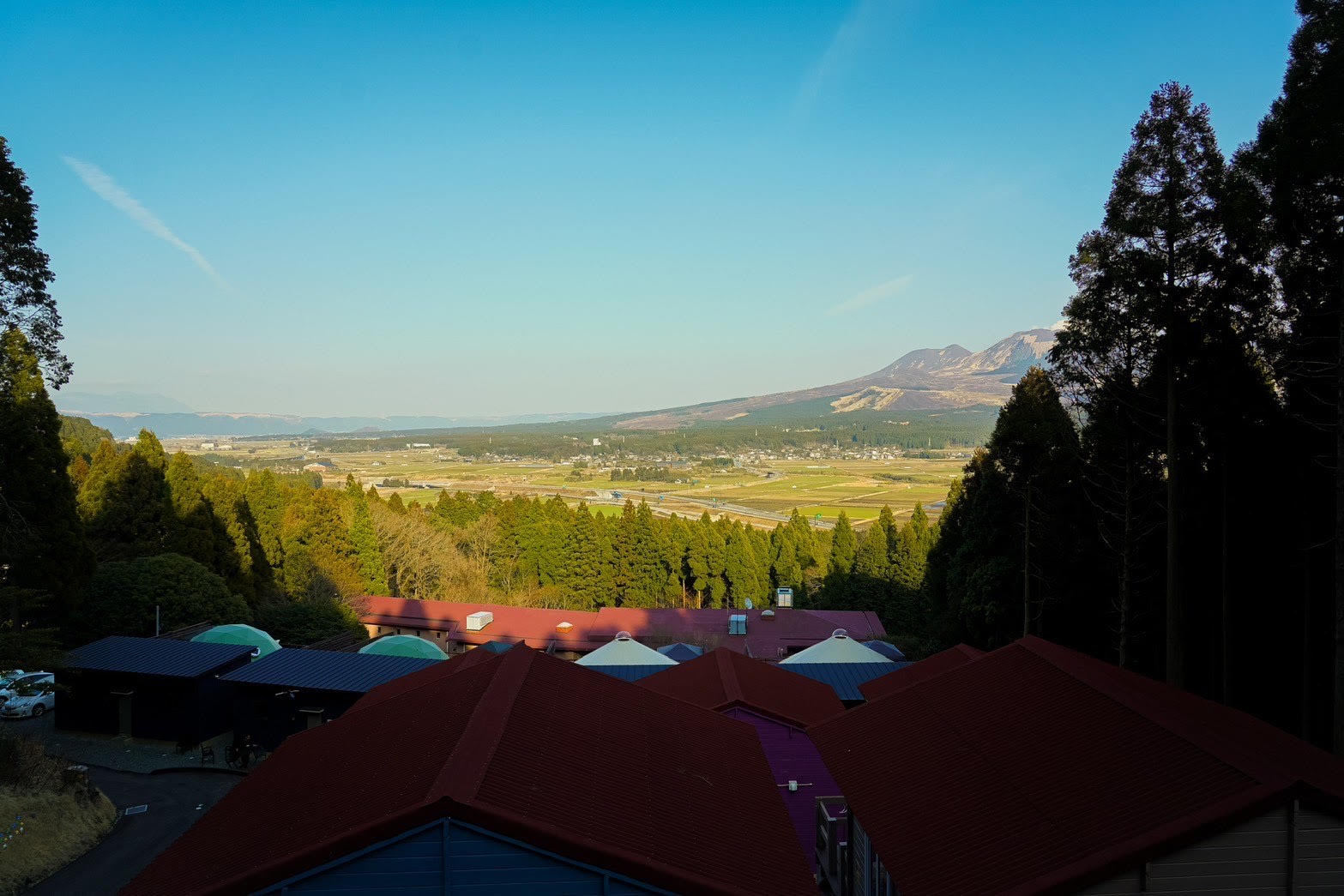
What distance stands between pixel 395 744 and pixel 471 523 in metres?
35.1

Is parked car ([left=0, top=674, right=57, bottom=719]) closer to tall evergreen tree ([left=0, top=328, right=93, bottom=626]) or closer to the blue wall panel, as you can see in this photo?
tall evergreen tree ([left=0, top=328, right=93, bottom=626])

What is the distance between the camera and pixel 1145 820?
5.15m

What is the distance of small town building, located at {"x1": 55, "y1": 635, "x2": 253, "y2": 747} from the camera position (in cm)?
1419

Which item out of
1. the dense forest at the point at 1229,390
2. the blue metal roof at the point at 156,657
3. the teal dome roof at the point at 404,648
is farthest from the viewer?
the teal dome roof at the point at 404,648

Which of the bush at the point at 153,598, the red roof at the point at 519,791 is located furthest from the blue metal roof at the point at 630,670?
the bush at the point at 153,598

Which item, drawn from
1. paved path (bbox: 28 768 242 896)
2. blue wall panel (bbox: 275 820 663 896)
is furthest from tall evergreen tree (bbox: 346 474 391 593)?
blue wall panel (bbox: 275 820 663 896)

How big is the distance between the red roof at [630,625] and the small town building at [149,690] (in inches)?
408

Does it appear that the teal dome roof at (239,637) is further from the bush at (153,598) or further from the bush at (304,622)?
the bush at (304,622)

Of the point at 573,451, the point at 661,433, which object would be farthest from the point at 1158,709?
the point at 661,433

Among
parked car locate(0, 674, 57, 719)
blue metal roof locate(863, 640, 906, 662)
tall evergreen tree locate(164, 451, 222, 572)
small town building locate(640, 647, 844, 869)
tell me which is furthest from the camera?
tall evergreen tree locate(164, 451, 222, 572)

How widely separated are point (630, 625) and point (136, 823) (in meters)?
17.3

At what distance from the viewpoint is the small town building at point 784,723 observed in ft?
34.1

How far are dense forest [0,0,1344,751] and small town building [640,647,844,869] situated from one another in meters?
4.56

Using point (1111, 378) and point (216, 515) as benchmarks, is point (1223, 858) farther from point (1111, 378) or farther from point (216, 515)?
point (216, 515)
